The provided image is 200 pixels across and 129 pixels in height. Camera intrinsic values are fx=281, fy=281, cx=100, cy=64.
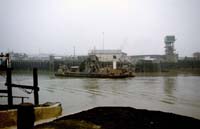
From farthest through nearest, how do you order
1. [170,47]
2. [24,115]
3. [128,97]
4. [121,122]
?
[170,47]
[128,97]
[121,122]
[24,115]

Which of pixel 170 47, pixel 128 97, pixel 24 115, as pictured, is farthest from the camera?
pixel 170 47

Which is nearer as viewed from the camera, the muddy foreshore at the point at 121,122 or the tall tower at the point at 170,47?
the muddy foreshore at the point at 121,122

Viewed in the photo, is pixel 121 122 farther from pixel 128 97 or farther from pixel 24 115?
pixel 128 97

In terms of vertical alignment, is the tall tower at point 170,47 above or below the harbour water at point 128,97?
above

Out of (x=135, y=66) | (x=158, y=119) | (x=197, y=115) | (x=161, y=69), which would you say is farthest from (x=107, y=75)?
(x=158, y=119)

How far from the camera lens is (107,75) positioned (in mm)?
46969

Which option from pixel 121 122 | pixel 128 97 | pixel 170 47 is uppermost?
pixel 170 47

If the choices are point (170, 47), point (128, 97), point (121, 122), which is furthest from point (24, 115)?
point (170, 47)

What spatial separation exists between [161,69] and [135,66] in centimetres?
765

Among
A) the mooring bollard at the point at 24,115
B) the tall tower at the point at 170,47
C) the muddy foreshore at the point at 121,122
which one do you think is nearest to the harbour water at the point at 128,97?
the muddy foreshore at the point at 121,122

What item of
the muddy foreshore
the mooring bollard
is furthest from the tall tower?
the mooring bollard

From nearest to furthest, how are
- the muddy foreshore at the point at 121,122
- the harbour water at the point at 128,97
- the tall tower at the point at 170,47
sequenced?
1. the muddy foreshore at the point at 121,122
2. the harbour water at the point at 128,97
3. the tall tower at the point at 170,47

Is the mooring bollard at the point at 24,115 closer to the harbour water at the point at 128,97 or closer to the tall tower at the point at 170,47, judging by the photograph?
the harbour water at the point at 128,97

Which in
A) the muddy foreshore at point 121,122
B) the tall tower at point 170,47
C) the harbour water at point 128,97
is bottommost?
the harbour water at point 128,97
